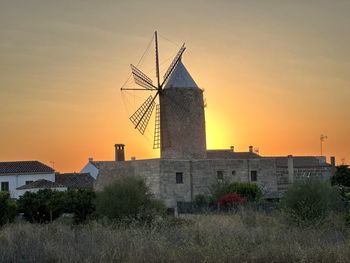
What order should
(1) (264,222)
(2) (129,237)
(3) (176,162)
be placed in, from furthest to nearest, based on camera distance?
(3) (176,162) < (1) (264,222) < (2) (129,237)

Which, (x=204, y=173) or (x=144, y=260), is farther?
(x=204, y=173)

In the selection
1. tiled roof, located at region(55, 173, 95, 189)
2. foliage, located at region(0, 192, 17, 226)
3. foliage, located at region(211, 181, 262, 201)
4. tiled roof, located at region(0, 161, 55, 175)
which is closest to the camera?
foliage, located at region(0, 192, 17, 226)

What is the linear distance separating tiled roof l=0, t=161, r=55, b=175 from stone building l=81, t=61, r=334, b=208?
12255mm

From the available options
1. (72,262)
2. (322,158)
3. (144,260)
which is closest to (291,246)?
(144,260)

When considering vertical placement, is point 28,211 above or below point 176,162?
below

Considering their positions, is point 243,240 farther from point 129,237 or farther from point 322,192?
point 322,192

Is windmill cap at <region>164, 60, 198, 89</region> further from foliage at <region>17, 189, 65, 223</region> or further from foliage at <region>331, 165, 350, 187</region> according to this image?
foliage at <region>17, 189, 65, 223</region>

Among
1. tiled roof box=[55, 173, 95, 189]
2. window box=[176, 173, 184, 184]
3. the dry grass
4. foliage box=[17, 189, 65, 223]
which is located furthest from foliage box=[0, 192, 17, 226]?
tiled roof box=[55, 173, 95, 189]

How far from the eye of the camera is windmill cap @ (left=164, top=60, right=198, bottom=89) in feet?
112

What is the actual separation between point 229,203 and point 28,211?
718cm

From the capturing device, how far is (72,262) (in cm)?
859

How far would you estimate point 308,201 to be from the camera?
1644 cm

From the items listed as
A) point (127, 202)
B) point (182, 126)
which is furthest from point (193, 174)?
point (127, 202)

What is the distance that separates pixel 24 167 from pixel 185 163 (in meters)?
18.7
